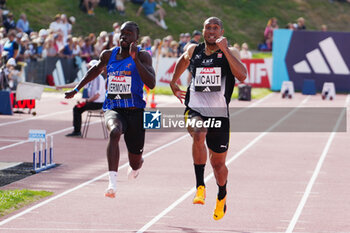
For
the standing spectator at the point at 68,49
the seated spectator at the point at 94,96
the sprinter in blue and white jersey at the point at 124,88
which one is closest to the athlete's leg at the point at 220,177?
the sprinter in blue and white jersey at the point at 124,88

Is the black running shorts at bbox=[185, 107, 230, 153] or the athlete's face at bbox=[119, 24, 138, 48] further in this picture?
the black running shorts at bbox=[185, 107, 230, 153]

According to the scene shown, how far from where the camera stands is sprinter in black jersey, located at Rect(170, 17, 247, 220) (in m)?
9.01

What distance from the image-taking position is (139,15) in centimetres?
3938

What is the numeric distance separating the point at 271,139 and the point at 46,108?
8779 millimetres

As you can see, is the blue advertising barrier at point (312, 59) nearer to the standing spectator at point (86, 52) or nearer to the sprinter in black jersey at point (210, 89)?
the standing spectator at point (86, 52)

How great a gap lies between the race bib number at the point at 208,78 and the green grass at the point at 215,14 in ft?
75.4

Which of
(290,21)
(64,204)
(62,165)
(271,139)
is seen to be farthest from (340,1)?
(64,204)

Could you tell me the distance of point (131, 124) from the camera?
992 cm

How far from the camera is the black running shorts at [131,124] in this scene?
9.76 metres

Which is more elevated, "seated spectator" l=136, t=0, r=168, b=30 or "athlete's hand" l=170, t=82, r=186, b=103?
"seated spectator" l=136, t=0, r=168, b=30

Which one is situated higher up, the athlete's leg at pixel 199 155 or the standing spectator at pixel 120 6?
the standing spectator at pixel 120 6

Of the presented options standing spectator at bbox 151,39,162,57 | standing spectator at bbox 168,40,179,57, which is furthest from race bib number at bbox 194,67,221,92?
standing spectator at bbox 168,40,179,57

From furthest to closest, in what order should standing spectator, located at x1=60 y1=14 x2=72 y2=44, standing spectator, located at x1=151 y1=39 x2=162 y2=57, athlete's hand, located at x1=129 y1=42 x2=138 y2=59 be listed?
standing spectator, located at x1=151 y1=39 x2=162 y2=57, standing spectator, located at x1=60 y1=14 x2=72 y2=44, athlete's hand, located at x1=129 y1=42 x2=138 y2=59

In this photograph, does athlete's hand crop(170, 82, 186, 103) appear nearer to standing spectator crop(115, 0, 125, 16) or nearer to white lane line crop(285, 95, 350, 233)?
white lane line crop(285, 95, 350, 233)
